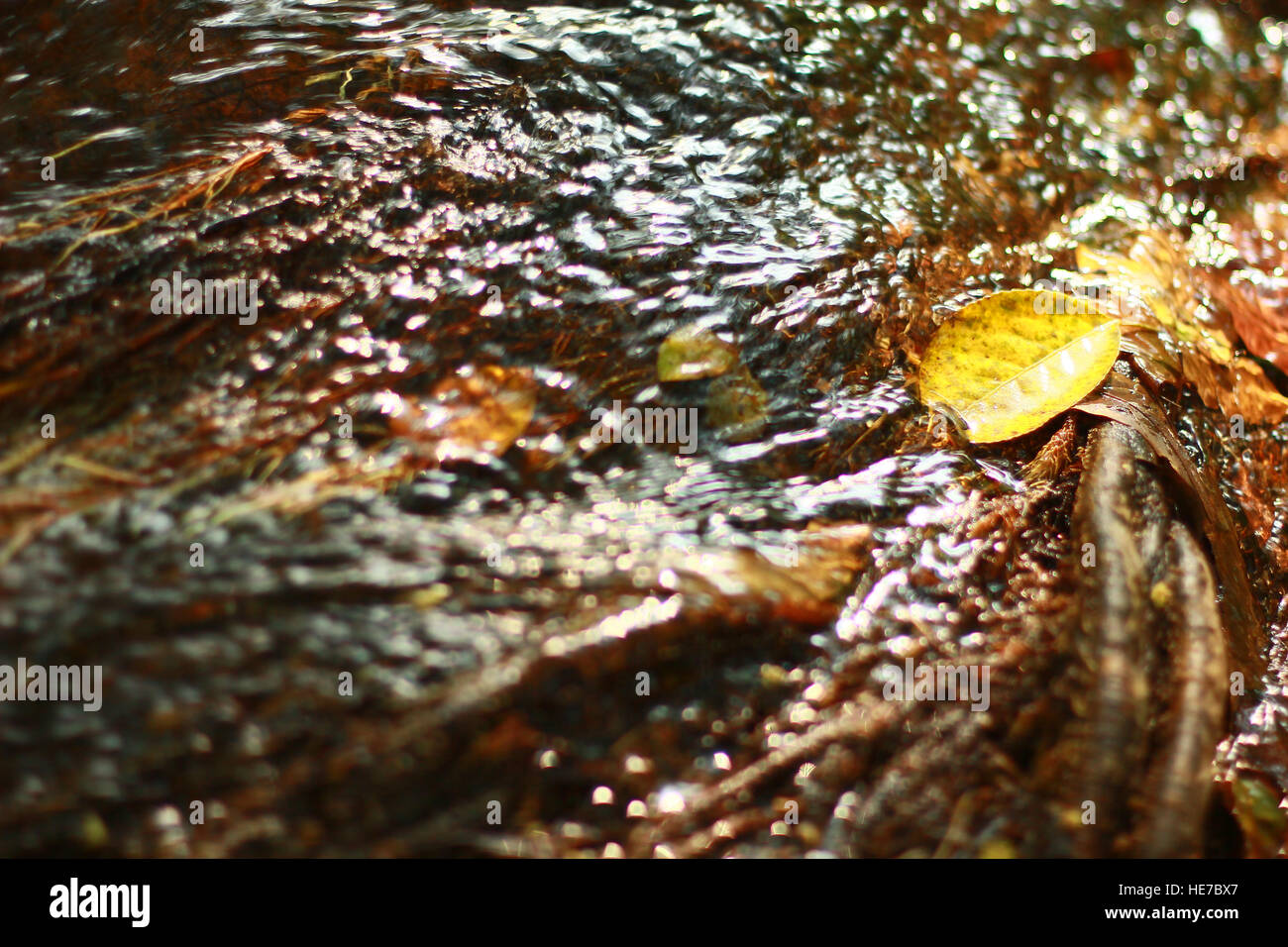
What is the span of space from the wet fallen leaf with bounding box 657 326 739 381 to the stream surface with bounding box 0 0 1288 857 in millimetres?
40

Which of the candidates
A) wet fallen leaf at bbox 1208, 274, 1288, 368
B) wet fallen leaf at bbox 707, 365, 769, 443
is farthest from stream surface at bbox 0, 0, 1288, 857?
wet fallen leaf at bbox 1208, 274, 1288, 368

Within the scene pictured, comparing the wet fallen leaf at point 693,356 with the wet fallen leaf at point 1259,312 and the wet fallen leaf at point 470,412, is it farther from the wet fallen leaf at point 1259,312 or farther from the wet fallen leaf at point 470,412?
the wet fallen leaf at point 1259,312

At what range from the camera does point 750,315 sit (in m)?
2.14

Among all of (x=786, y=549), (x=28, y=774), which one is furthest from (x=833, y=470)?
(x=28, y=774)

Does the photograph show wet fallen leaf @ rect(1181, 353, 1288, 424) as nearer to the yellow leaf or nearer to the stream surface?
the stream surface

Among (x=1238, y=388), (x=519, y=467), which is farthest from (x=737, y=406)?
(x=1238, y=388)

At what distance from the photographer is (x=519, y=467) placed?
1.83 metres

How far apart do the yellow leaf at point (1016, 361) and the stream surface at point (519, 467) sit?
3.0 inches

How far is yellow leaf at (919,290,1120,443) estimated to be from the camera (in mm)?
2145

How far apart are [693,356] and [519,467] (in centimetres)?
51

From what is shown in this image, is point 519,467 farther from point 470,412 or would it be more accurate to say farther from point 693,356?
point 693,356

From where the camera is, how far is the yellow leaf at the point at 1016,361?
2145mm

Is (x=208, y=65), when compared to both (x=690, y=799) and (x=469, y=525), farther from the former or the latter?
(x=690, y=799)
